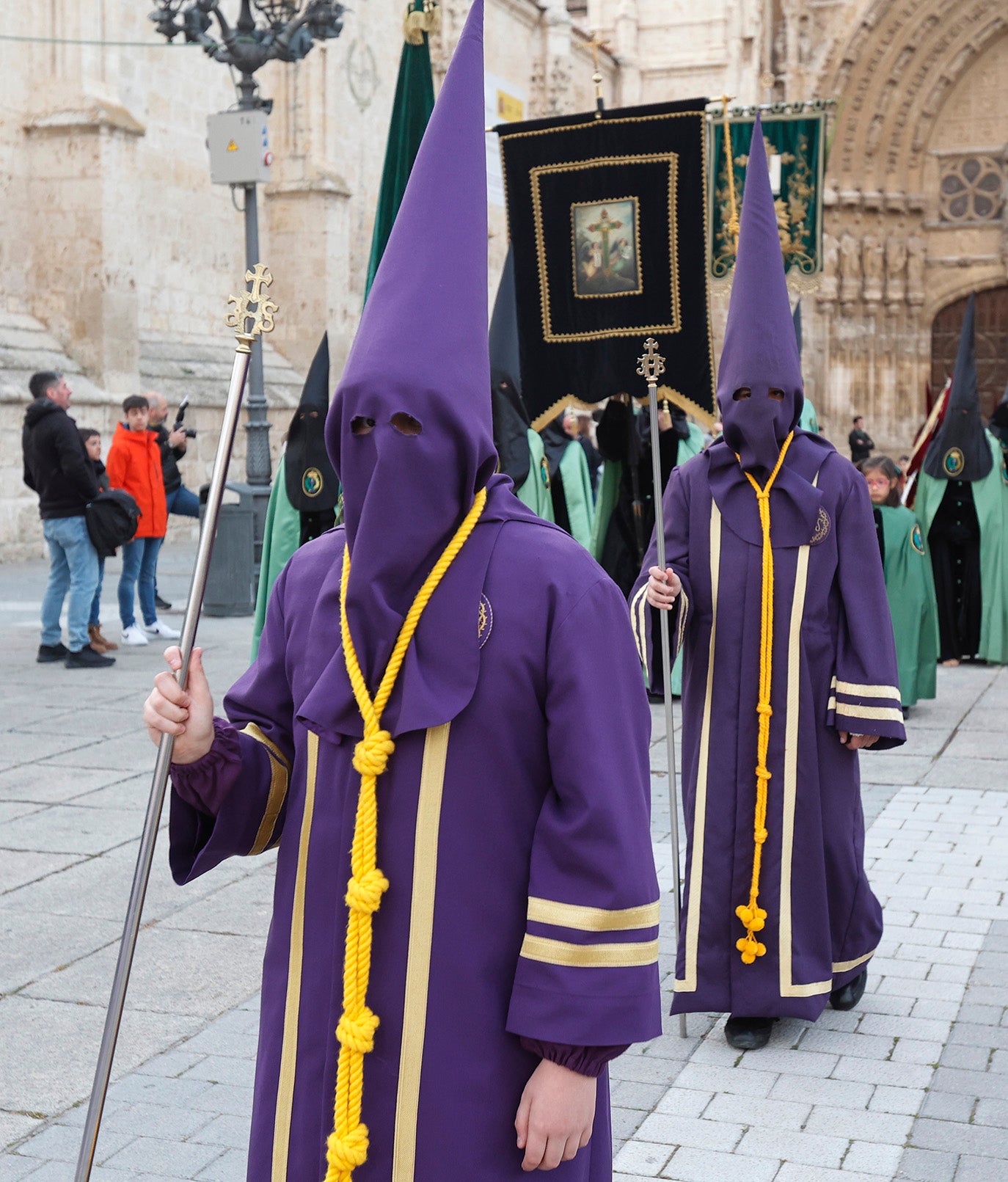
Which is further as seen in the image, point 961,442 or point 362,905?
point 961,442

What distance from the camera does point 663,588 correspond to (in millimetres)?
3949

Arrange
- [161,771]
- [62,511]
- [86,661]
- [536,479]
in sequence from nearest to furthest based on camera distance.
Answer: [161,771], [536,479], [86,661], [62,511]

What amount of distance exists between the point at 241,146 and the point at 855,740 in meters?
9.45

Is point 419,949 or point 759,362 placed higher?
point 759,362

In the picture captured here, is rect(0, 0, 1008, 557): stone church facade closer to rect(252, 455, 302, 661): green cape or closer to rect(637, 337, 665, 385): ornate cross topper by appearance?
rect(252, 455, 302, 661): green cape

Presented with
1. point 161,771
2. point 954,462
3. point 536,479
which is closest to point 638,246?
point 536,479

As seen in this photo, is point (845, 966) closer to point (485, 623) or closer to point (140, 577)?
point (485, 623)

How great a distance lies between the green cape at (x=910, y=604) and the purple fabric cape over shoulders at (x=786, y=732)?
184 inches

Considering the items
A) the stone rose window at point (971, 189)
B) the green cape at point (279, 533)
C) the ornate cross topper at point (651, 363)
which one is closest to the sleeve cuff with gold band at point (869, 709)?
the ornate cross topper at point (651, 363)

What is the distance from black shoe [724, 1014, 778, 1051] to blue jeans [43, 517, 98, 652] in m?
6.53

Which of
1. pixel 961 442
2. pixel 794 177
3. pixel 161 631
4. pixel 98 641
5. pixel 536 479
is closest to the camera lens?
pixel 536 479

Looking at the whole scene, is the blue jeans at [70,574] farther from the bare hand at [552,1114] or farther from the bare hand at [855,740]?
the bare hand at [552,1114]

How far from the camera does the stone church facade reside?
15.4 m

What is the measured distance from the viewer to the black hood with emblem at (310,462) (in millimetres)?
7457
